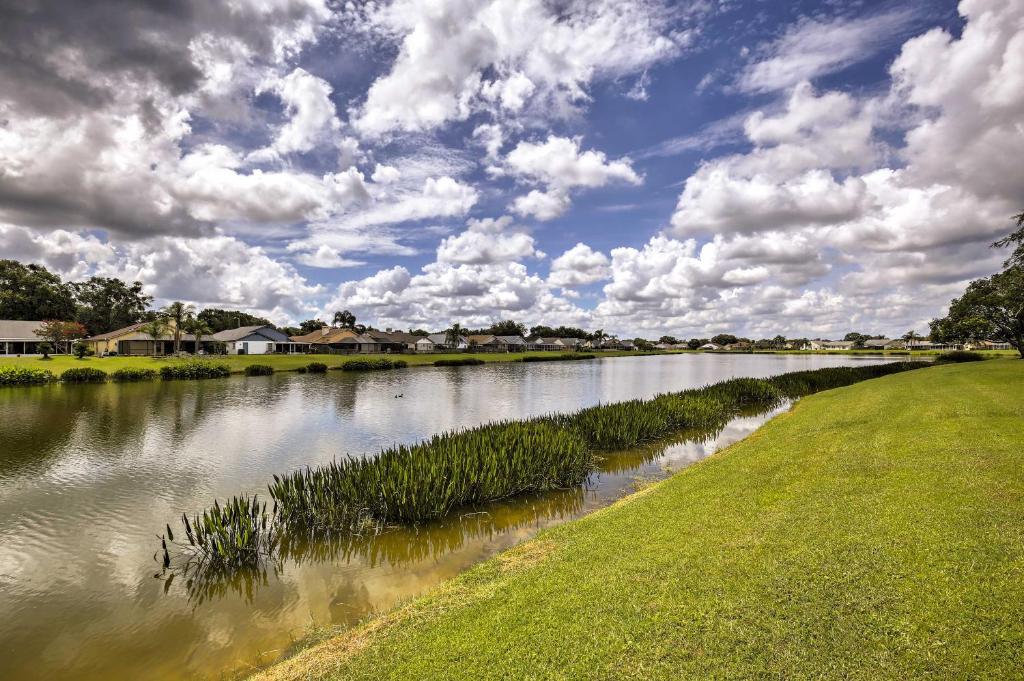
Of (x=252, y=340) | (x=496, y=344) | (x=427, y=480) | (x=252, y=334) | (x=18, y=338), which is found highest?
(x=252, y=334)

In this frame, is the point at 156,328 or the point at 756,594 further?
the point at 156,328

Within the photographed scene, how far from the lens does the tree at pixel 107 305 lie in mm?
91250

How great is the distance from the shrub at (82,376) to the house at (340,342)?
169 ft

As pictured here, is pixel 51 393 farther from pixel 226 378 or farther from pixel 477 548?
pixel 477 548

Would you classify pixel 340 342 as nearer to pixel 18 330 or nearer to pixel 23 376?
pixel 18 330

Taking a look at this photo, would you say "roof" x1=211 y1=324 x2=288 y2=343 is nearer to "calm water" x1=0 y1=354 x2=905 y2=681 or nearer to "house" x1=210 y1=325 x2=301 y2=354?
"house" x1=210 y1=325 x2=301 y2=354

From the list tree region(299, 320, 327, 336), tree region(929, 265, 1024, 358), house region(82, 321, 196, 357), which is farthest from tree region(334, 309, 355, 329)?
tree region(929, 265, 1024, 358)

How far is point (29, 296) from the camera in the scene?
80062 millimetres

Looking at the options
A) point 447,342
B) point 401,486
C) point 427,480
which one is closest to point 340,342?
point 447,342

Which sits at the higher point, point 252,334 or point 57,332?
point 252,334

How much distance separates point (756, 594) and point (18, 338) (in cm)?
9474

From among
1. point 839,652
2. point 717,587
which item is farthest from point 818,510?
point 839,652

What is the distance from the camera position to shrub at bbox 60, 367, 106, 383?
41625 mm

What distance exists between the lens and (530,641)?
4.90 metres
